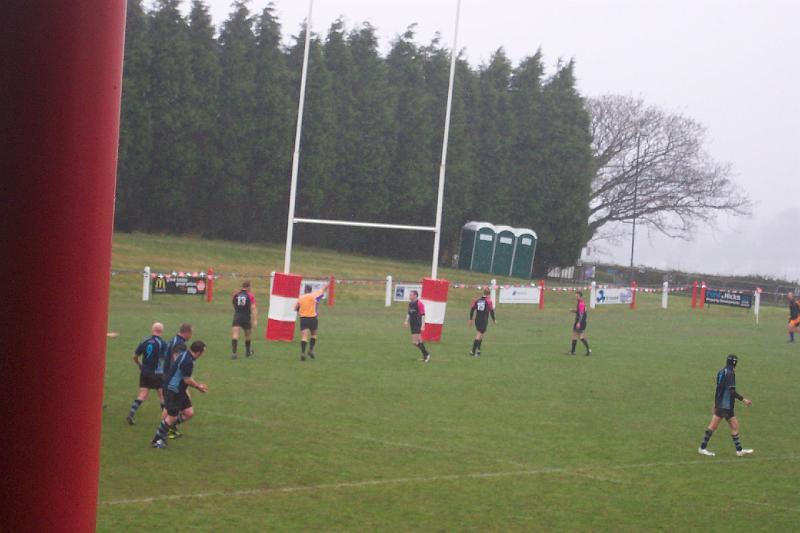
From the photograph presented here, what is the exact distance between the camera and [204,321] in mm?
30844

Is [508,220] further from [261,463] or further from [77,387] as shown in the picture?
[77,387]

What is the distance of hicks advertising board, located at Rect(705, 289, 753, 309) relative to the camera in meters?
50.5

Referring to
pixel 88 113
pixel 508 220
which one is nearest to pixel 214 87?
pixel 508 220

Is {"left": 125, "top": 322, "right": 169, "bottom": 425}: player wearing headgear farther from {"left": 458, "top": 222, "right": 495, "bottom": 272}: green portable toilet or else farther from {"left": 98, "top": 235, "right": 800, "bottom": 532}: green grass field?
{"left": 458, "top": 222, "right": 495, "bottom": 272}: green portable toilet

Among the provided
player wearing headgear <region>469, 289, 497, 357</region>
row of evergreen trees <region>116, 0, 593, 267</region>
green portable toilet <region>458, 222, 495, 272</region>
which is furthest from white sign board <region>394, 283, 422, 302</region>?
player wearing headgear <region>469, 289, 497, 357</region>

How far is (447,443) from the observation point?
1471 cm

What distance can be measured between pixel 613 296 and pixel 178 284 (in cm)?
2403

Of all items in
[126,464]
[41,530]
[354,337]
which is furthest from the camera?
[354,337]

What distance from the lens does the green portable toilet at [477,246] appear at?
56312mm

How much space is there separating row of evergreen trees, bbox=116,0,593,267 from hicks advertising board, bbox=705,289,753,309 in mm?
14577

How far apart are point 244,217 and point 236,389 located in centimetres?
3326

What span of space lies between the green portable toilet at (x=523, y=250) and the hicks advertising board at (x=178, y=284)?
24431 mm

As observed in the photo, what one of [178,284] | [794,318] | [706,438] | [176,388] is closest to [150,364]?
[176,388]

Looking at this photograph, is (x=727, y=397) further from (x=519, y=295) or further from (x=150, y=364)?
(x=519, y=295)
